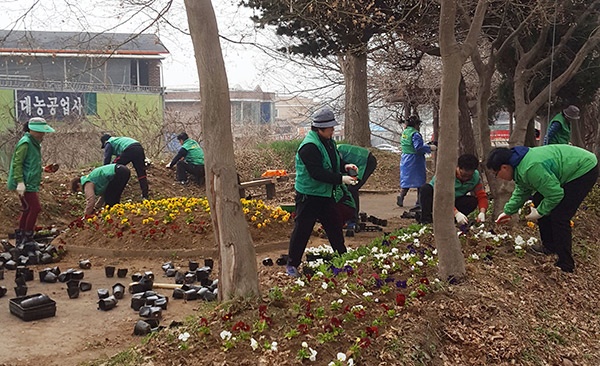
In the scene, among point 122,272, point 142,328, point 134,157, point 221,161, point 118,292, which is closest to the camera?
point 221,161

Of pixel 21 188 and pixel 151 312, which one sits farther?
pixel 21 188

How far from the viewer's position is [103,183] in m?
10.2

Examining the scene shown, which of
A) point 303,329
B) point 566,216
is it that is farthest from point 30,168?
point 566,216

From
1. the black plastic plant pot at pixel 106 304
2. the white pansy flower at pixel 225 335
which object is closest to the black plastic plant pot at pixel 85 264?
the black plastic plant pot at pixel 106 304

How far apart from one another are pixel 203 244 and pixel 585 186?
4818mm

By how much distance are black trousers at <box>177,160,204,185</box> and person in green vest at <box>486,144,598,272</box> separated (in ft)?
31.3

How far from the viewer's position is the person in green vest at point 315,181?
6215 millimetres

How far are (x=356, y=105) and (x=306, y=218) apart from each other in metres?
14.6

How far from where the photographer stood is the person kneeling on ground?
24.1 feet

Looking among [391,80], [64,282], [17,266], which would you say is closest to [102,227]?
[17,266]

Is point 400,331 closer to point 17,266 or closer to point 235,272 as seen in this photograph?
point 235,272

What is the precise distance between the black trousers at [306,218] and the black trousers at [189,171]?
28.8ft

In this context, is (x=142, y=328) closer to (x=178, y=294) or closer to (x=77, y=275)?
(x=178, y=294)

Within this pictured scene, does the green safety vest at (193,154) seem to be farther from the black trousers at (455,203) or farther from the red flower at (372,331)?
the red flower at (372,331)
